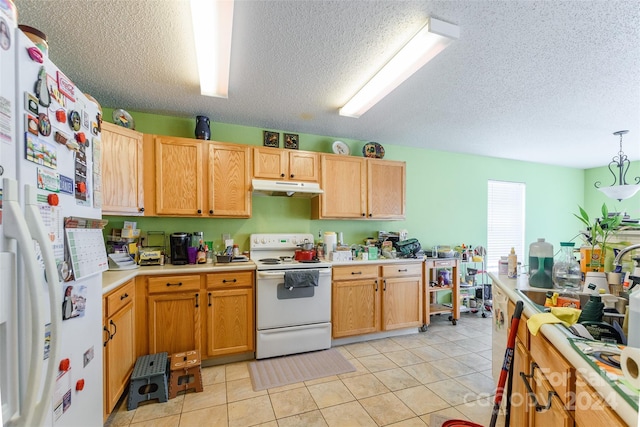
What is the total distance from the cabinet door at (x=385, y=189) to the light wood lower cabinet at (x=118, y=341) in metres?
2.68

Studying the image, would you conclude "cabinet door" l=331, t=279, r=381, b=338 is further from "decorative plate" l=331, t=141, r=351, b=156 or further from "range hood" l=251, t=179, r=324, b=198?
"decorative plate" l=331, t=141, r=351, b=156

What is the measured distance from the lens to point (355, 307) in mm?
3059

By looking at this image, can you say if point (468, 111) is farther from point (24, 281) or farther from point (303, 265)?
point (24, 281)

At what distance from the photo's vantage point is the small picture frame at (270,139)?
10.8 feet

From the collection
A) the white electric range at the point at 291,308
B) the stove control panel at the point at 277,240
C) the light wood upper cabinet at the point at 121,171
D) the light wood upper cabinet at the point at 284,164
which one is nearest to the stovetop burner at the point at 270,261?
the white electric range at the point at 291,308

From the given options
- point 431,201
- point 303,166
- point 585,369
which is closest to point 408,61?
point 303,166

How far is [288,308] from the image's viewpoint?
2.73m

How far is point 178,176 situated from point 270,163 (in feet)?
3.19

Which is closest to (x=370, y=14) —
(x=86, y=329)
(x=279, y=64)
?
(x=279, y=64)

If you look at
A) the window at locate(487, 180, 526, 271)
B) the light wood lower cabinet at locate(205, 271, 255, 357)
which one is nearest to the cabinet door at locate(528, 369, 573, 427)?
the light wood lower cabinet at locate(205, 271, 255, 357)

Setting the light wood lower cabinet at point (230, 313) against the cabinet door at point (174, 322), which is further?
the light wood lower cabinet at point (230, 313)

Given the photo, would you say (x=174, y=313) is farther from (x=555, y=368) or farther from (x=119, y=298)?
(x=555, y=368)

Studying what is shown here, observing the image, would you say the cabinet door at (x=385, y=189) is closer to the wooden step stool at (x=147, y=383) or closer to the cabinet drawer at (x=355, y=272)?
the cabinet drawer at (x=355, y=272)

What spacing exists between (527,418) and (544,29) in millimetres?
2162
